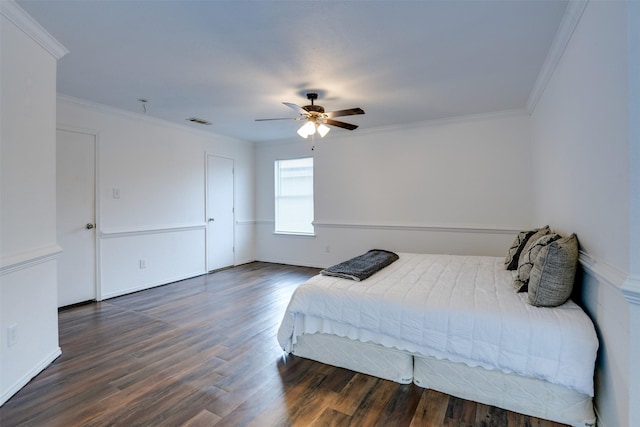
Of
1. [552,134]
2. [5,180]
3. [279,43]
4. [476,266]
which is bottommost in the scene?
[476,266]

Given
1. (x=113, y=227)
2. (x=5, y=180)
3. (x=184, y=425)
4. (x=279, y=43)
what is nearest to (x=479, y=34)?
(x=279, y=43)

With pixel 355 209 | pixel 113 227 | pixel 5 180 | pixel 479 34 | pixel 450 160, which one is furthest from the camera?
pixel 355 209

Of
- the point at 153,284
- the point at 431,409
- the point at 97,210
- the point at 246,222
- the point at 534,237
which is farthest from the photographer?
the point at 246,222

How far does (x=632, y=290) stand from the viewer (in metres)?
1.25

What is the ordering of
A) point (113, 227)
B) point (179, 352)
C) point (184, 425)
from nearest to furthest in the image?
point (184, 425) < point (179, 352) < point (113, 227)

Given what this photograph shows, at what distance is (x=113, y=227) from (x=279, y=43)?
326 cm

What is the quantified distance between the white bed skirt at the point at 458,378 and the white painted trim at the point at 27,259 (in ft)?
6.54

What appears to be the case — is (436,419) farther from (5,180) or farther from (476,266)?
(5,180)

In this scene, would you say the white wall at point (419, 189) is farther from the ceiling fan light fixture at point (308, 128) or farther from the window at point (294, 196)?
the ceiling fan light fixture at point (308, 128)

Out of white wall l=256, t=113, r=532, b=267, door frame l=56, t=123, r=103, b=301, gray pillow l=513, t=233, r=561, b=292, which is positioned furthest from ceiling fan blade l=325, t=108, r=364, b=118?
door frame l=56, t=123, r=103, b=301

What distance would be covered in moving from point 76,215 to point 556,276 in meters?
4.73

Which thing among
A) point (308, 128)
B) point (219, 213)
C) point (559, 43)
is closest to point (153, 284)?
point (219, 213)

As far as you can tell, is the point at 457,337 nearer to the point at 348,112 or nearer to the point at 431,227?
the point at 348,112

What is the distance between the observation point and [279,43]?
2393mm
